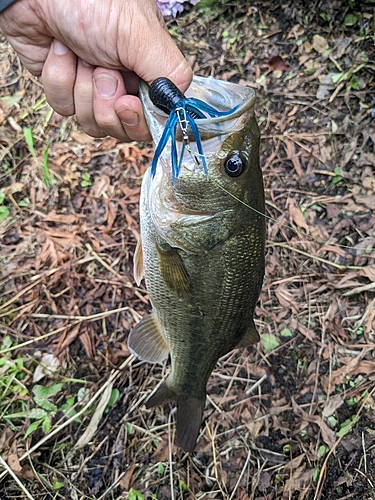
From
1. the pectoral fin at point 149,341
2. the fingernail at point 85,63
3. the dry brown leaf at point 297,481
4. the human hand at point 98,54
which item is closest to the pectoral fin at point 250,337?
the pectoral fin at point 149,341

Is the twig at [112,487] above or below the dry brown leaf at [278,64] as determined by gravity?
below

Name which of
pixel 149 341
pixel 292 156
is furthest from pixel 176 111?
pixel 292 156

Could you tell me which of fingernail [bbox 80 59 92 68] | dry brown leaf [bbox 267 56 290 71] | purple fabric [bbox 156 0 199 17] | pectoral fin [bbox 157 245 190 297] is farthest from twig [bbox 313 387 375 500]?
purple fabric [bbox 156 0 199 17]

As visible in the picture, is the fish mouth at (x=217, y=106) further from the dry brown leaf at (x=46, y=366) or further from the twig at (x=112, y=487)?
the twig at (x=112, y=487)

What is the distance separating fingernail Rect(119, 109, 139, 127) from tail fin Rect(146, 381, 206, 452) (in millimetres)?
1275

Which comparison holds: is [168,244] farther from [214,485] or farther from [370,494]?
[370,494]

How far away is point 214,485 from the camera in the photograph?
266cm

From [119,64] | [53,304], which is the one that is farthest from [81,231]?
[119,64]

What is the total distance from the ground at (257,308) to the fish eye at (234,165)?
87cm

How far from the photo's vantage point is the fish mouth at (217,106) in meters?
1.51

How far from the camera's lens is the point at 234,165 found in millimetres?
1596

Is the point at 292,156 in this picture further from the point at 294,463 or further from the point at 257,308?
the point at 294,463

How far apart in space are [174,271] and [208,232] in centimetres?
23

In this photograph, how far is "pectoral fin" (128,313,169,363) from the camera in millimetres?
2133
